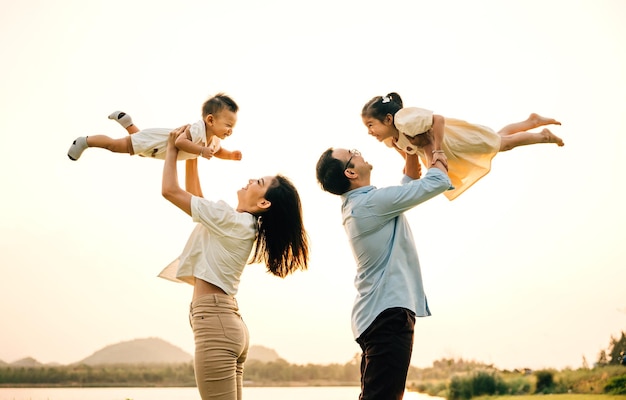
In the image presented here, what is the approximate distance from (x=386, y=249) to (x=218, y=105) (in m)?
1.92

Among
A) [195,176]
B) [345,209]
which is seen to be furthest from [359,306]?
[195,176]

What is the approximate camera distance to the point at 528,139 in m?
4.29

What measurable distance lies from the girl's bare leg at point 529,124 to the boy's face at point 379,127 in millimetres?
883

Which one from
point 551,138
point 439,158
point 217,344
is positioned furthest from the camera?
point 551,138

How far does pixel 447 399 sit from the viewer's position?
27.5 feet

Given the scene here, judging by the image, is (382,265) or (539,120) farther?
(539,120)

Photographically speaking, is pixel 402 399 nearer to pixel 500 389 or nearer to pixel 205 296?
pixel 205 296

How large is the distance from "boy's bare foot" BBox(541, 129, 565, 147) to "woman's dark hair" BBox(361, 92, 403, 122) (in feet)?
3.34

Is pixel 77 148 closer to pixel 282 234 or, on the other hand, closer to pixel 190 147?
pixel 190 147

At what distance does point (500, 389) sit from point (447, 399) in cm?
72

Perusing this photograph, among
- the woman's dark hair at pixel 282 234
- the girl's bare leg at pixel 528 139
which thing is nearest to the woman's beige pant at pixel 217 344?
the woman's dark hair at pixel 282 234

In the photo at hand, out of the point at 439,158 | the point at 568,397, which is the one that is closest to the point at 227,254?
the point at 439,158

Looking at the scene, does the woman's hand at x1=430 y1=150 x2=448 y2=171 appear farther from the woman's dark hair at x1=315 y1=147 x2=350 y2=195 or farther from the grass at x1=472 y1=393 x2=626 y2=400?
the grass at x1=472 y1=393 x2=626 y2=400

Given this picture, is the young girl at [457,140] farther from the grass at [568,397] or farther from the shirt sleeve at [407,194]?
the grass at [568,397]
